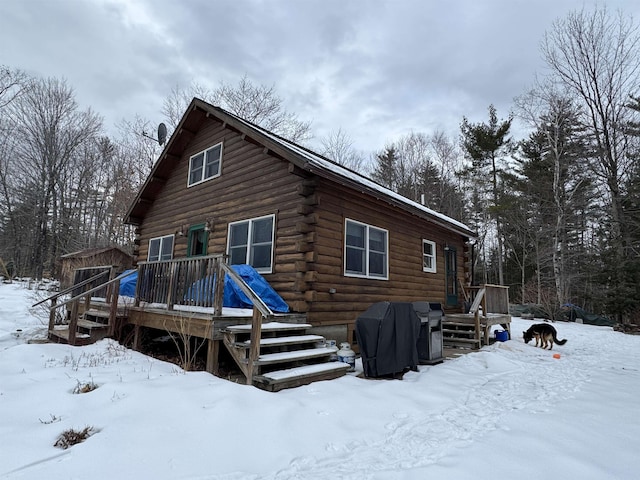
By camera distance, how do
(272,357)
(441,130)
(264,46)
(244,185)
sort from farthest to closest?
1. (441,130)
2. (264,46)
3. (244,185)
4. (272,357)

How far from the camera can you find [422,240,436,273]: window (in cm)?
1138

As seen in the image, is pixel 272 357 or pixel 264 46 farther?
pixel 264 46

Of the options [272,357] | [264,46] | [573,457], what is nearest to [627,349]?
[573,457]

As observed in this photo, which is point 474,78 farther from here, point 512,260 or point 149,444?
point 149,444

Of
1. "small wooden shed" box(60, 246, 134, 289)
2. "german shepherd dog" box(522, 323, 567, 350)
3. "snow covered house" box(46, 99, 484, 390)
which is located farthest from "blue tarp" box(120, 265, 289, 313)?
"small wooden shed" box(60, 246, 134, 289)

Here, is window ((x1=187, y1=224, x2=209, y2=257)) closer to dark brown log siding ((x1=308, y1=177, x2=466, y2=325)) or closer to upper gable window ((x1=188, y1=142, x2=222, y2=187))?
upper gable window ((x1=188, y1=142, x2=222, y2=187))

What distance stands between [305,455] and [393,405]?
66.1 inches

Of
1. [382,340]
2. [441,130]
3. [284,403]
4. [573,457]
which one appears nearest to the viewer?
[573,457]

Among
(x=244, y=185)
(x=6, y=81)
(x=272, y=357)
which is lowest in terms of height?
(x=272, y=357)

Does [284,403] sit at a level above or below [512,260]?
below

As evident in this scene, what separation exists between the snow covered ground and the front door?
6.37 metres

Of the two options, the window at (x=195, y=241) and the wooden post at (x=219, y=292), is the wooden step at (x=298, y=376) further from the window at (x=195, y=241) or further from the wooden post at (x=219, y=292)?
the window at (x=195, y=241)

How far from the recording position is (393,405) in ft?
14.2

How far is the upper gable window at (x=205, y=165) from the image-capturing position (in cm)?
1025
